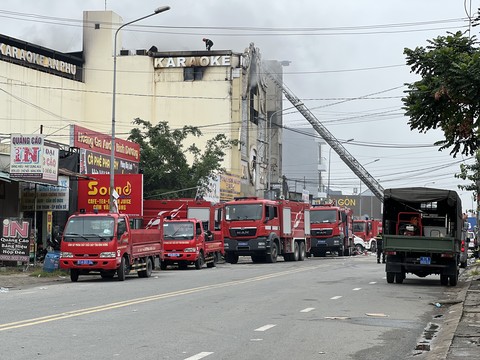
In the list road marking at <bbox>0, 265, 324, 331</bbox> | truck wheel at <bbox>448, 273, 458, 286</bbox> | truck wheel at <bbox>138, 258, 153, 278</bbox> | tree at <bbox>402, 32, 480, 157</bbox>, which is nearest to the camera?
road marking at <bbox>0, 265, 324, 331</bbox>

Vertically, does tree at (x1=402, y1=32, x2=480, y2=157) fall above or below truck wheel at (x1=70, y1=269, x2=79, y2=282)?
above

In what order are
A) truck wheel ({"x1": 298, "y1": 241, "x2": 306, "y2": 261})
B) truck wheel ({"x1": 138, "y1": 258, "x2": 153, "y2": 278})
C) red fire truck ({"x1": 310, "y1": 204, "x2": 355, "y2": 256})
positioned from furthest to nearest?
A: red fire truck ({"x1": 310, "y1": 204, "x2": 355, "y2": 256}) → truck wheel ({"x1": 298, "y1": 241, "x2": 306, "y2": 261}) → truck wheel ({"x1": 138, "y1": 258, "x2": 153, "y2": 278})

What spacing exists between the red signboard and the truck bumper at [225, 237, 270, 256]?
4.64 meters

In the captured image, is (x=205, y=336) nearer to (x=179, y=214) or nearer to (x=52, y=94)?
(x=179, y=214)

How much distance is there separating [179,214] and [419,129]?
2437 centimetres

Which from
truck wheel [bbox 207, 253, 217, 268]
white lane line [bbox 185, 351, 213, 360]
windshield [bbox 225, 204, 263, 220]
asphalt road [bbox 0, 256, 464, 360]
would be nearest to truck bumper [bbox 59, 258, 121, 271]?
asphalt road [bbox 0, 256, 464, 360]

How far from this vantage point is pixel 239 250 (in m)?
38.3

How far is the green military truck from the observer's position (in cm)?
2312

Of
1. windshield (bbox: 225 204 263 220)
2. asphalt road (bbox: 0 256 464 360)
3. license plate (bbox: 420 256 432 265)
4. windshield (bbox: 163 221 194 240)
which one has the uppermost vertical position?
windshield (bbox: 225 204 263 220)

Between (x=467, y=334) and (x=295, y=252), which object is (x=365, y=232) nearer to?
(x=295, y=252)

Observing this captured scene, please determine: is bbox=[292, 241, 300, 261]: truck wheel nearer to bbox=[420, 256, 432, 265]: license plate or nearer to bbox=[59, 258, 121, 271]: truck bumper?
bbox=[59, 258, 121, 271]: truck bumper

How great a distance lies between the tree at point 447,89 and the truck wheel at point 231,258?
22267 mm

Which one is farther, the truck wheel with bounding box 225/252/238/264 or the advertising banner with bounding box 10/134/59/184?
the truck wheel with bounding box 225/252/238/264

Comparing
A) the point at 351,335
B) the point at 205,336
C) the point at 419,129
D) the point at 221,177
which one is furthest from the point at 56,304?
the point at 221,177
